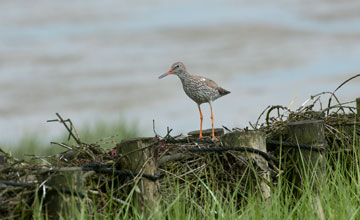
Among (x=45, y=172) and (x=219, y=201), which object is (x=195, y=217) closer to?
(x=219, y=201)

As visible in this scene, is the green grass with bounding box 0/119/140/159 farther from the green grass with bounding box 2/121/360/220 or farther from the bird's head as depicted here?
the green grass with bounding box 2/121/360/220

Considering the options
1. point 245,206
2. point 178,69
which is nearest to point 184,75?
point 178,69

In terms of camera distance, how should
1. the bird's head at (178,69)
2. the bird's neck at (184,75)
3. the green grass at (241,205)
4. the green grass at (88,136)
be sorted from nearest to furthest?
the green grass at (241,205) → the bird's neck at (184,75) → the bird's head at (178,69) → the green grass at (88,136)

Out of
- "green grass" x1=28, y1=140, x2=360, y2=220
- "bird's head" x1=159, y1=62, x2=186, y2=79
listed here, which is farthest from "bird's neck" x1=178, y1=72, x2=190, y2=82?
"green grass" x1=28, y1=140, x2=360, y2=220

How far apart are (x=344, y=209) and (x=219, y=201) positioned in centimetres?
87

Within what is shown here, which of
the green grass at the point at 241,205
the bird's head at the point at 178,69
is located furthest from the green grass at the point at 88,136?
the green grass at the point at 241,205

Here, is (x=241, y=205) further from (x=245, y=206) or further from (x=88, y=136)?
(x=88, y=136)

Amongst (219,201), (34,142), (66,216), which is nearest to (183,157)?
A: (219,201)

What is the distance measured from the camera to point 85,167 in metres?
4.88

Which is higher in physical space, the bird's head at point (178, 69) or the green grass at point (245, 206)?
the bird's head at point (178, 69)

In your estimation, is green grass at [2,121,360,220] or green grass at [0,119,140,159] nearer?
green grass at [2,121,360,220]

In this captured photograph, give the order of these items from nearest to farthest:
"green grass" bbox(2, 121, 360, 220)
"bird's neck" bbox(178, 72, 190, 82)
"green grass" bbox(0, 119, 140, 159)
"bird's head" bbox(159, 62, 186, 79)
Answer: "green grass" bbox(2, 121, 360, 220)
"bird's neck" bbox(178, 72, 190, 82)
"bird's head" bbox(159, 62, 186, 79)
"green grass" bbox(0, 119, 140, 159)

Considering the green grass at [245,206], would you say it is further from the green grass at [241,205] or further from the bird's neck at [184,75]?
the bird's neck at [184,75]

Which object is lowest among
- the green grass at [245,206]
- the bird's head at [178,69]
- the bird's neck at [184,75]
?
the green grass at [245,206]
